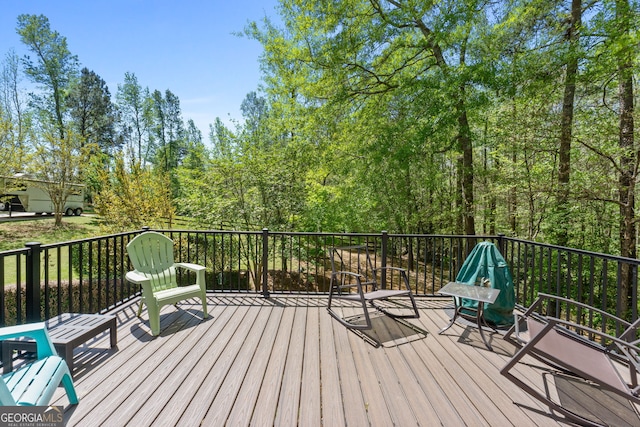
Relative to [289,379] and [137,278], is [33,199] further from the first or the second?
[289,379]

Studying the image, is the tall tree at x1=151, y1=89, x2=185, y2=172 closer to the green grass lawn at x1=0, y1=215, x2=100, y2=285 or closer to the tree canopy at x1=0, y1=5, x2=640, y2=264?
the green grass lawn at x1=0, y1=215, x2=100, y2=285

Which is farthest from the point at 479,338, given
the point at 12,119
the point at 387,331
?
the point at 12,119

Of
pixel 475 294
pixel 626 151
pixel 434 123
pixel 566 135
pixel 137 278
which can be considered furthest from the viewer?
pixel 434 123

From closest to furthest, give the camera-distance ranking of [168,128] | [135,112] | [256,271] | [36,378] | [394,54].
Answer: [36,378], [256,271], [394,54], [135,112], [168,128]

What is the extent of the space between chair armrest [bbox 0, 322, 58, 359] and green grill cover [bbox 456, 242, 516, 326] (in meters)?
3.67

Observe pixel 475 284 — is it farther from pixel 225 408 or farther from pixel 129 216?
pixel 129 216

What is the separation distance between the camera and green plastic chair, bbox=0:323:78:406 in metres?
1.34

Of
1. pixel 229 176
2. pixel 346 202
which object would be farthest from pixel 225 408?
pixel 346 202

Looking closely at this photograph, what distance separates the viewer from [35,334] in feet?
5.50

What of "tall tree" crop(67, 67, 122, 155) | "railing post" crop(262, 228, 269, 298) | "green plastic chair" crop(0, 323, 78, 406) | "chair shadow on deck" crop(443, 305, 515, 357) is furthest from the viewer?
"tall tree" crop(67, 67, 122, 155)

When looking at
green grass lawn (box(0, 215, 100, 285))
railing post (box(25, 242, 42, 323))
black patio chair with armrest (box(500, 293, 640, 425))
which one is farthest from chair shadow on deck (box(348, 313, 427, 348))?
green grass lawn (box(0, 215, 100, 285))

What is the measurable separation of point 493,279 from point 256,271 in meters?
4.18

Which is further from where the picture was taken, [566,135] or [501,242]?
[566,135]

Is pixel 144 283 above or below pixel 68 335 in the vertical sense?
above
